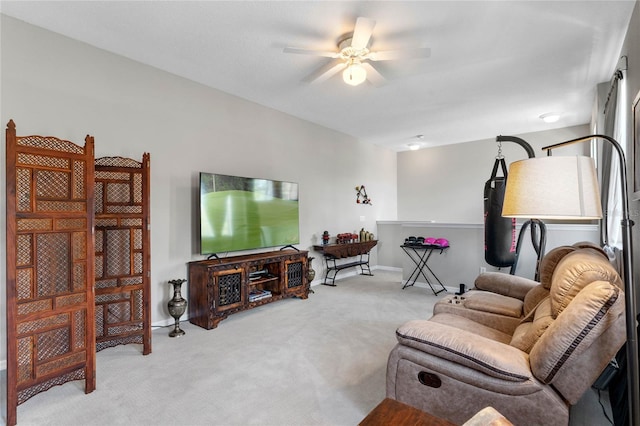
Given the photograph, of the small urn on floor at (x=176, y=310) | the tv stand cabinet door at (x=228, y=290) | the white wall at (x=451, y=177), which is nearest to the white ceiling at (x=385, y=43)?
the white wall at (x=451, y=177)

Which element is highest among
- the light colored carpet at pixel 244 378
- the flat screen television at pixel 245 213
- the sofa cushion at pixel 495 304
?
the flat screen television at pixel 245 213

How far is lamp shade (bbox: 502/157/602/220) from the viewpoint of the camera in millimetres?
1313

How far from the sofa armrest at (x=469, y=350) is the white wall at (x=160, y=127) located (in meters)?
2.85

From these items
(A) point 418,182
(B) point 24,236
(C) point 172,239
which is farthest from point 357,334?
(A) point 418,182

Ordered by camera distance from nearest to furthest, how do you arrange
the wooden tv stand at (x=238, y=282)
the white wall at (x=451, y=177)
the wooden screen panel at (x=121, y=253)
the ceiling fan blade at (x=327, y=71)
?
the wooden screen panel at (x=121, y=253) < the ceiling fan blade at (x=327, y=71) < the wooden tv stand at (x=238, y=282) < the white wall at (x=451, y=177)

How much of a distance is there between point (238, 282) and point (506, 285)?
282 cm

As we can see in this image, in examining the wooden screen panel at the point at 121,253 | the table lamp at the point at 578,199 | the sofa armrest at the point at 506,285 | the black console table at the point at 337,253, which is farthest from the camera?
the black console table at the point at 337,253

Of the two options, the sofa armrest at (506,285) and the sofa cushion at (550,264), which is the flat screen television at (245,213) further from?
the sofa cushion at (550,264)

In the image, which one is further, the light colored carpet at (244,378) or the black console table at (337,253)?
the black console table at (337,253)

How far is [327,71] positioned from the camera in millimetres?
3121

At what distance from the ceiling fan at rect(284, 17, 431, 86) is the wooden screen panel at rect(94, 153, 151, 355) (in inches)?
72.0

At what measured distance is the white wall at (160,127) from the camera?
2.61m

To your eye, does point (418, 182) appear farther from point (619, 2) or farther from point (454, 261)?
point (619, 2)

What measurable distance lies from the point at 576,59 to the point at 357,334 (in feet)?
11.8
